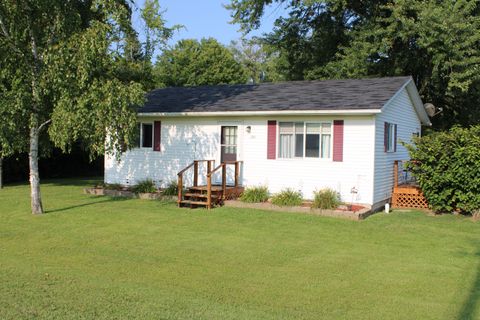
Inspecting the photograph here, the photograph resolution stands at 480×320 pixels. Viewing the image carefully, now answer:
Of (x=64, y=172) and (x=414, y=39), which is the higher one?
(x=414, y=39)

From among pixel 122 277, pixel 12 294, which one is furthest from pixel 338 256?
pixel 12 294

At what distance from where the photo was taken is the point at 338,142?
13781 mm

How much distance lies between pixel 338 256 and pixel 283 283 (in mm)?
2024

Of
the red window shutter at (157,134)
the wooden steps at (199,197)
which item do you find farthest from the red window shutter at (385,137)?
the red window shutter at (157,134)

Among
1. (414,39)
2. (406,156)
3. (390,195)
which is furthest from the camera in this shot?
(414,39)

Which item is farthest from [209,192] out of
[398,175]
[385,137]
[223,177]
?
[398,175]

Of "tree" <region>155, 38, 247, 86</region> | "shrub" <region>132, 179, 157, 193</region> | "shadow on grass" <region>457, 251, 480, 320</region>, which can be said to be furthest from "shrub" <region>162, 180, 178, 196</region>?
"tree" <region>155, 38, 247, 86</region>

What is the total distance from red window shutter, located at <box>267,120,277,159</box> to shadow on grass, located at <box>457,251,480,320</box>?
27.5 ft

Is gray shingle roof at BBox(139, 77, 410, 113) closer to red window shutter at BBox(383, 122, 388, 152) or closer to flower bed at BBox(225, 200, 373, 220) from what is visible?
red window shutter at BBox(383, 122, 388, 152)

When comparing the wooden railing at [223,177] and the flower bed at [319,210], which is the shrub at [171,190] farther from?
the flower bed at [319,210]

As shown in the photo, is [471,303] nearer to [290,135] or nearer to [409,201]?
[409,201]

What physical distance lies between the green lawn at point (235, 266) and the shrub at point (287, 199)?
103 centimetres

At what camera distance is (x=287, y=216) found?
12281 mm

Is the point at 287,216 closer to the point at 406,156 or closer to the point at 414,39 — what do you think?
the point at 406,156
